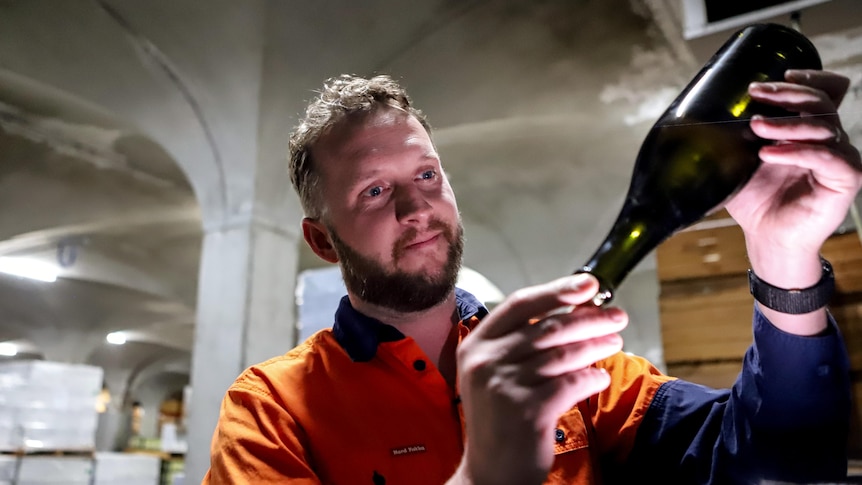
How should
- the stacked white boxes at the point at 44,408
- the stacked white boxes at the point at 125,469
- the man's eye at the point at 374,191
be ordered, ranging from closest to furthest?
the man's eye at the point at 374,191 → the stacked white boxes at the point at 44,408 → the stacked white boxes at the point at 125,469

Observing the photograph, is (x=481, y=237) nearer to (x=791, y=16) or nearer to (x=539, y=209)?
(x=539, y=209)

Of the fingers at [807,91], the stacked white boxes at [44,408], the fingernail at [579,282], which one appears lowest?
the stacked white boxes at [44,408]

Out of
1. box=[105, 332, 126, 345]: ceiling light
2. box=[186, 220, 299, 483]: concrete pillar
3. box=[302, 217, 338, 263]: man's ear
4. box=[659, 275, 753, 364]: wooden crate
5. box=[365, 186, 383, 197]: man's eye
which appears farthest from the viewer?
box=[105, 332, 126, 345]: ceiling light

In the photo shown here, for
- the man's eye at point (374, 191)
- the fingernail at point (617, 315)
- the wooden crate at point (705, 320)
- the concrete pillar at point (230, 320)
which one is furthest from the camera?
the concrete pillar at point (230, 320)

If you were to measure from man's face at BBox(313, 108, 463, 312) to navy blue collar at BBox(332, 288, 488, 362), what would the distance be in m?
0.05

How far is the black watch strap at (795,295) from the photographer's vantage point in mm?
400

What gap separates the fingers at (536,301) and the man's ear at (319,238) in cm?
47

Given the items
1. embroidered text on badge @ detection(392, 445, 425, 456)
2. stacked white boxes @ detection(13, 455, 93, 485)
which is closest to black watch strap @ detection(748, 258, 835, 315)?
embroidered text on badge @ detection(392, 445, 425, 456)

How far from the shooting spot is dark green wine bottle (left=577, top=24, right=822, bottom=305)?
0.38 metres

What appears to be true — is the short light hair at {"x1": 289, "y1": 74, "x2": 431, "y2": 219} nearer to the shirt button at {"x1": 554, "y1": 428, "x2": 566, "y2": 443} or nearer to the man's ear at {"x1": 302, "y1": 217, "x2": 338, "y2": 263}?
the man's ear at {"x1": 302, "y1": 217, "x2": 338, "y2": 263}

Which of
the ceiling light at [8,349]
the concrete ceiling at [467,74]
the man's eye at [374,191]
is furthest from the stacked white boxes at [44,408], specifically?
the man's eye at [374,191]

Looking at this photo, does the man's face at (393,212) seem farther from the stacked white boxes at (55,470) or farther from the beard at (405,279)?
the stacked white boxes at (55,470)

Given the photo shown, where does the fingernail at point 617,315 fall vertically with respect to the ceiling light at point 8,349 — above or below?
below

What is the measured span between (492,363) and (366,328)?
425 mm
